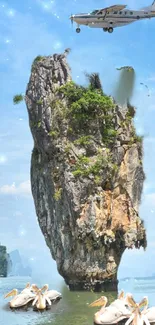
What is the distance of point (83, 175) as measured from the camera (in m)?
24.1

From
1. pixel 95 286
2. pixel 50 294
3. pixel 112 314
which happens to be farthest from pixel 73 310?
pixel 95 286

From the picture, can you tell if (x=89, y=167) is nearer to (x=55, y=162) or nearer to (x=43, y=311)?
(x=55, y=162)

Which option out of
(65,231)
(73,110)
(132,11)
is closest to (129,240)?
(65,231)

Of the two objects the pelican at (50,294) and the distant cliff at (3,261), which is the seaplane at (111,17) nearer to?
the pelican at (50,294)

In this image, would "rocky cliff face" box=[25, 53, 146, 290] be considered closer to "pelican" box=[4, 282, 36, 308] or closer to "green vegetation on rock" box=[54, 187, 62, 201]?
"green vegetation on rock" box=[54, 187, 62, 201]

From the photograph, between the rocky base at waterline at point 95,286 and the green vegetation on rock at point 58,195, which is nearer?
the rocky base at waterline at point 95,286

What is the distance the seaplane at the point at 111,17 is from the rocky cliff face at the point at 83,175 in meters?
3.24

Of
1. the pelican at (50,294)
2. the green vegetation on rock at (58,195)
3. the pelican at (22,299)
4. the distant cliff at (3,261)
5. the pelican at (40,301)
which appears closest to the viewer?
the pelican at (40,301)

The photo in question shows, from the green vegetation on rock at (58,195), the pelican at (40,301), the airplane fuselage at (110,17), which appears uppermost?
the airplane fuselage at (110,17)

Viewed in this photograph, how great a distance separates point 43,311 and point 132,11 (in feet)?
45.3

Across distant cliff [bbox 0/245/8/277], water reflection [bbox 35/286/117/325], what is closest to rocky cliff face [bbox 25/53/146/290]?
water reflection [bbox 35/286/117/325]

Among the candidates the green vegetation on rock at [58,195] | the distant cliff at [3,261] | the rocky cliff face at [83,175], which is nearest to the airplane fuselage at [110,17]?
the rocky cliff face at [83,175]

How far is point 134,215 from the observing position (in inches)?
1000

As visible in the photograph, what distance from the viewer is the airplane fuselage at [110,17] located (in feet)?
77.2
